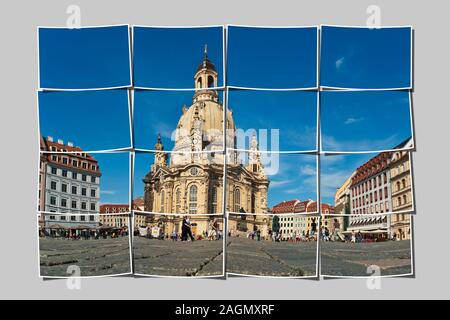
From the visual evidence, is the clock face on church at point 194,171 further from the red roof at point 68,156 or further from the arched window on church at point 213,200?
the red roof at point 68,156

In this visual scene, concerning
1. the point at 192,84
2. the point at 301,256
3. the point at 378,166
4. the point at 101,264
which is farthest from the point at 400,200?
the point at 101,264

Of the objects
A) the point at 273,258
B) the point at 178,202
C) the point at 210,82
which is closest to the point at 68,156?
the point at 178,202

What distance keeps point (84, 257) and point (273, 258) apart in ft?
10.7

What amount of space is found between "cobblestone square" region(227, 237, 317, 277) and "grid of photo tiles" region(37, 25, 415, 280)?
18 mm

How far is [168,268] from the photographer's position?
10609 millimetres

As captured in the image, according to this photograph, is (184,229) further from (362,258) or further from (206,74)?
(362,258)

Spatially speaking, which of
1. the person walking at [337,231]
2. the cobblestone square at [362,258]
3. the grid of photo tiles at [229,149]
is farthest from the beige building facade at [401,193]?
the person walking at [337,231]

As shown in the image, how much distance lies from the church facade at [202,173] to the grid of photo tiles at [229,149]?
19 mm

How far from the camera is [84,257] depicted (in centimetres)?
1077

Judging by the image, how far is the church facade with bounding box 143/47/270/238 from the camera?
10.5 meters

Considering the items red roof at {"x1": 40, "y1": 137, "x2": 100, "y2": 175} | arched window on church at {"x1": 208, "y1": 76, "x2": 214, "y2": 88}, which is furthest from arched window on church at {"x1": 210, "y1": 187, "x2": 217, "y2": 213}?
red roof at {"x1": 40, "y1": 137, "x2": 100, "y2": 175}

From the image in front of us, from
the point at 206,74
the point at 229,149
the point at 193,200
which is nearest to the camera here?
the point at 206,74

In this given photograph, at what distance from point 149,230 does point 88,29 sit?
11.8 ft

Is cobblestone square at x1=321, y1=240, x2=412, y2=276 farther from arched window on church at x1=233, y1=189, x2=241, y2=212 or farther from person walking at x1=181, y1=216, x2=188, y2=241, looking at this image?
person walking at x1=181, y1=216, x2=188, y2=241
